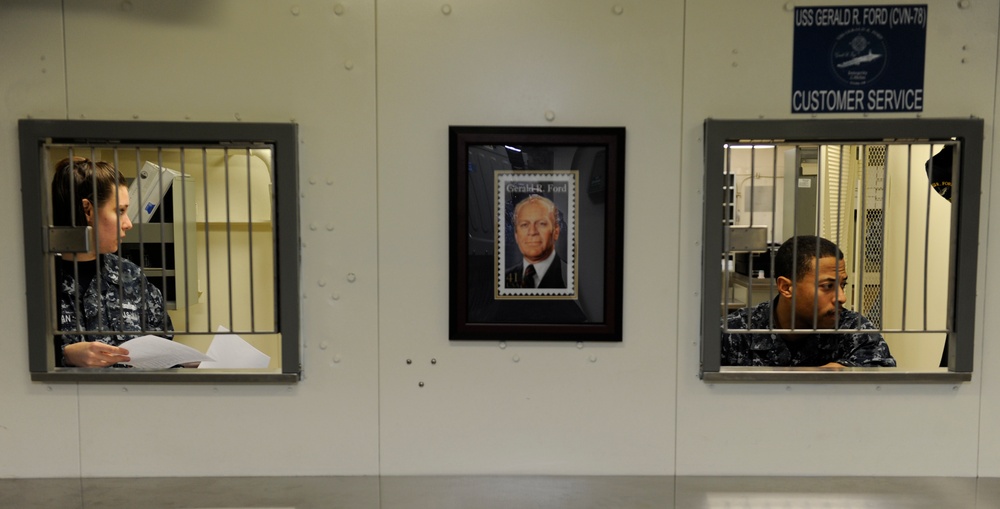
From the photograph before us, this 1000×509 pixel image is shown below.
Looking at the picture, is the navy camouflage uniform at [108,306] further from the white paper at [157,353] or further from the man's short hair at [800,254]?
A: the man's short hair at [800,254]

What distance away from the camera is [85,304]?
2176mm

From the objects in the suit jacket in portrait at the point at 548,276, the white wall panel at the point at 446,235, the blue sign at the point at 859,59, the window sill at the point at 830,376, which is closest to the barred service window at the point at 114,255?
the white wall panel at the point at 446,235

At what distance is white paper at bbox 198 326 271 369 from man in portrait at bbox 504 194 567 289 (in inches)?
38.8

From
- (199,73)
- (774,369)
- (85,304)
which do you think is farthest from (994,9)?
(85,304)

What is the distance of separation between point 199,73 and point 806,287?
83.1 inches

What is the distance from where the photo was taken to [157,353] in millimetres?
1987

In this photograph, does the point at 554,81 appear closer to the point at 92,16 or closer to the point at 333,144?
the point at 333,144

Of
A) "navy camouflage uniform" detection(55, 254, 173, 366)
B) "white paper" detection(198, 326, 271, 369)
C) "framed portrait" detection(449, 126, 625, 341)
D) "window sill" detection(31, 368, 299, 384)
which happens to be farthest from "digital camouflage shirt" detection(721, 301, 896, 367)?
"navy camouflage uniform" detection(55, 254, 173, 366)

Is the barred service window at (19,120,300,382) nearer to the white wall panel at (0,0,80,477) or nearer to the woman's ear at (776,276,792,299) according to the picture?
the white wall panel at (0,0,80,477)

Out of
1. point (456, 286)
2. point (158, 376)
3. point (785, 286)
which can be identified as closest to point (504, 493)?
point (456, 286)

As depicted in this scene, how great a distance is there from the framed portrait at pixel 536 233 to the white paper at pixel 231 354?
32.1 inches

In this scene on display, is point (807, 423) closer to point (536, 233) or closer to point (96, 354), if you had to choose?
point (536, 233)

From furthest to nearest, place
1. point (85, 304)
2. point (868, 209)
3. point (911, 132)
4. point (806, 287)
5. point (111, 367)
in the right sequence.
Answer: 1. point (868, 209)
2. point (806, 287)
3. point (85, 304)
4. point (111, 367)
5. point (911, 132)

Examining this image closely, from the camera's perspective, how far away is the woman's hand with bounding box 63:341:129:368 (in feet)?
6.55
